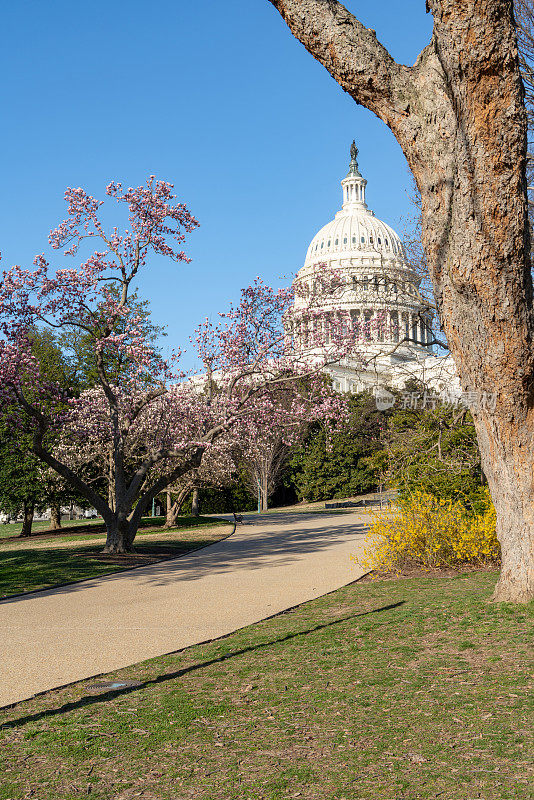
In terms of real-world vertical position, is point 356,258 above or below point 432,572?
above

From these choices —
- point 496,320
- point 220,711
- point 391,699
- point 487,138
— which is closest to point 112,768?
point 220,711

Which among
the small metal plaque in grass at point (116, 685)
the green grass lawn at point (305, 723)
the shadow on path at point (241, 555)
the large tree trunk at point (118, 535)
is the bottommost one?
the small metal plaque in grass at point (116, 685)

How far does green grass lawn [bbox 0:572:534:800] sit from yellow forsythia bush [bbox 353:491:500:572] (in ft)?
12.9

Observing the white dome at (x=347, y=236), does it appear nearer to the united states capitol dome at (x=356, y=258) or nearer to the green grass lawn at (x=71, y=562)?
the united states capitol dome at (x=356, y=258)

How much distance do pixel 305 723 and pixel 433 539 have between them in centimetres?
726

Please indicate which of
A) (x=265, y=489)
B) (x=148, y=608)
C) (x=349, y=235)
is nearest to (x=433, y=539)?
(x=148, y=608)

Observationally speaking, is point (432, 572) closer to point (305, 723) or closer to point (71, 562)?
point (305, 723)

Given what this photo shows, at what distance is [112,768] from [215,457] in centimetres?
2150

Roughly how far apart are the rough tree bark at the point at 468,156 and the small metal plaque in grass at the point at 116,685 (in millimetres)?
4024

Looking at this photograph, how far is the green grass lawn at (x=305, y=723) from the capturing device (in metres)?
3.88

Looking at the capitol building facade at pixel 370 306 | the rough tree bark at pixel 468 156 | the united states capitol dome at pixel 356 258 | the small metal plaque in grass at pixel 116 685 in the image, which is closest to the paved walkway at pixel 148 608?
the small metal plaque in grass at pixel 116 685

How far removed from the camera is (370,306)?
2566 centimetres

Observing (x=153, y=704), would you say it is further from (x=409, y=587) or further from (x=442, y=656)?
(x=409, y=587)

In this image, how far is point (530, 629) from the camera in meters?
6.86
